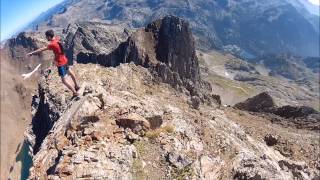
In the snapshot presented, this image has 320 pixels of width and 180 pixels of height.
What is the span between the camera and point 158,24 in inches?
4658

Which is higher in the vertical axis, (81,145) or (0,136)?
(81,145)

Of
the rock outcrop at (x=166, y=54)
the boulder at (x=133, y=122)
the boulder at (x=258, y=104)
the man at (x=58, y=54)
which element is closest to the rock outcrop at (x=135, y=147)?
the boulder at (x=133, y=122)

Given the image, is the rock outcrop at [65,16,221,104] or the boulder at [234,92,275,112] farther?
the boulder at [234,92,275,112]

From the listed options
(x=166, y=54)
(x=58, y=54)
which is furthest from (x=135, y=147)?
(x=166, y=54)

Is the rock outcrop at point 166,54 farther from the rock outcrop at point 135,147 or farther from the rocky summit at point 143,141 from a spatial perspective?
the rock outcrop at point 135,147

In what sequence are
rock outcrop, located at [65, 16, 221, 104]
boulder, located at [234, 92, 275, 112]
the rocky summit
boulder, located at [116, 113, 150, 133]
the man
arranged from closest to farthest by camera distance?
the man
the rocky summit
boulder, located at [116, 113, 150, 133]
rock outcrop, located at [65, 16, 221, 104]
boulder, located at [234, 92, 275, 112]

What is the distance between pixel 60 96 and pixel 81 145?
3388 centimetres

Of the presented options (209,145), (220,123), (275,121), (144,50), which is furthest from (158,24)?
(209,145)

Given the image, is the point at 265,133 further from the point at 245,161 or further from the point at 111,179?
the point at 111,179

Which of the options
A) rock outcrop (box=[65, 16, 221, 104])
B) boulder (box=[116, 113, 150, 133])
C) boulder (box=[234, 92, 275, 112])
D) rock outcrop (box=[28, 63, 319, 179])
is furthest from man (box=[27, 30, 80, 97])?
boulder (box=[234, 92, 275, 112])

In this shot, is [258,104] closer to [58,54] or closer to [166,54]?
[166,54]

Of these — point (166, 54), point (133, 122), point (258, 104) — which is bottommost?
point (258, 104)

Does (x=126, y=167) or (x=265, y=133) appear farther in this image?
(x=265, y=133)

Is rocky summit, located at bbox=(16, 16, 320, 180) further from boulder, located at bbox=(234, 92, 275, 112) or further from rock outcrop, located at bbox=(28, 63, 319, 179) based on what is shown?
boulder, located at bbox=(234, 92, 275, 112)
